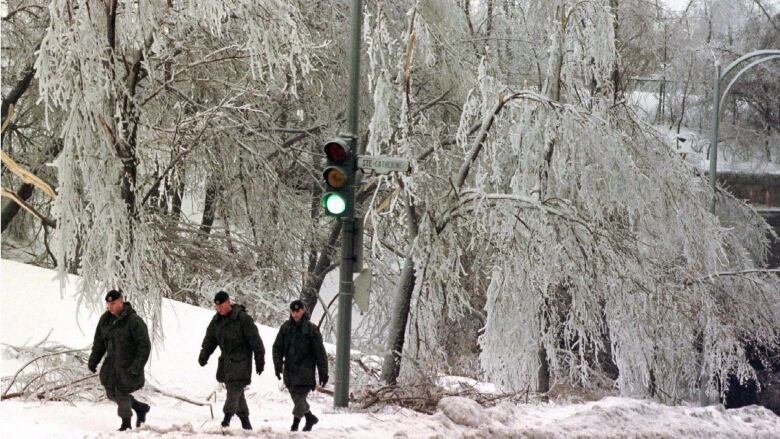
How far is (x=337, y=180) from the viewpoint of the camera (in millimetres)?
10398

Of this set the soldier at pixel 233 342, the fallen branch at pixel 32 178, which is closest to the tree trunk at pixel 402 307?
the soldier at pixel 233 342

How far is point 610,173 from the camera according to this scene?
45.1 ft

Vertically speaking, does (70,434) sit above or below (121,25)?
below

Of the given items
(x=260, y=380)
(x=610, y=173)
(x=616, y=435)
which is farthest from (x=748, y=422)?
(x=260, y=380)

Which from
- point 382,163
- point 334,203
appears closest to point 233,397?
point 334,203

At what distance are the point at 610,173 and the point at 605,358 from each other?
32.7 feet

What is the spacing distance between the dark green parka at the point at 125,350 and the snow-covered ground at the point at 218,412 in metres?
0.44

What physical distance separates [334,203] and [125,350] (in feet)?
8.66

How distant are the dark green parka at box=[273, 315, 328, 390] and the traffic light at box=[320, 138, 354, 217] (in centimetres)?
147

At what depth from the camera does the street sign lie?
1073cm

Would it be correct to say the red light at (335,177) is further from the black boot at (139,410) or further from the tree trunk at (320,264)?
the tree trunk at (320,264)

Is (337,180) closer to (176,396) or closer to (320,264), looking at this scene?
(176,396)

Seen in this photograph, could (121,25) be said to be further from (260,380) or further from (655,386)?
(655,386)

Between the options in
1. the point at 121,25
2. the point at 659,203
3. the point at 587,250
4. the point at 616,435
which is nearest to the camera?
the point at 616,435
